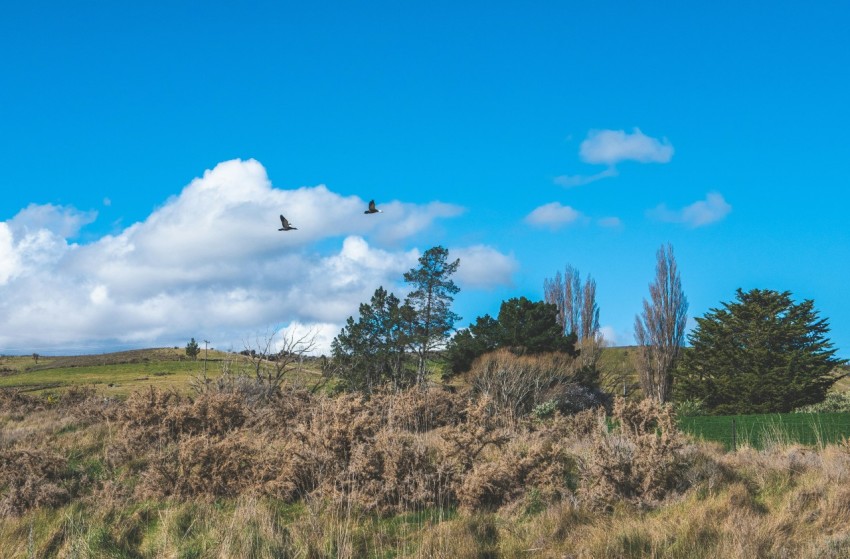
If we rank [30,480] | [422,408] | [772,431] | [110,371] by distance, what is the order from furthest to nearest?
[110,371]
[772,431]
[422,408]
[30,480]

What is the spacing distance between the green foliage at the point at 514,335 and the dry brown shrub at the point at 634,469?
23.2 metres

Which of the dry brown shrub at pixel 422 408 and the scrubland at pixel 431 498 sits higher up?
the dry brown shrub at pixel 422 408

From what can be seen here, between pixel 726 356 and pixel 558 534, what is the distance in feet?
99.4

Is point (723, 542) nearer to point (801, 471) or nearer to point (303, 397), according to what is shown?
point (801, 471)

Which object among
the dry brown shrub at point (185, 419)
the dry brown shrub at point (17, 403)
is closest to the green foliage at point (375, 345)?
the dry brown shrub at point (17, 403)

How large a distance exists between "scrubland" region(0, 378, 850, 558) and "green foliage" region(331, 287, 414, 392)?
80.7 ft

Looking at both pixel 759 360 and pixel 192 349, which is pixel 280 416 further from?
pixel 192 349

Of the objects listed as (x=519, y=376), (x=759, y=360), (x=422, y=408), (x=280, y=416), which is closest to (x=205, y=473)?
(x=280, y=416)

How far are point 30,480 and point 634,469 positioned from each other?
27.3 feet

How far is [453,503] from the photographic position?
28.9ft

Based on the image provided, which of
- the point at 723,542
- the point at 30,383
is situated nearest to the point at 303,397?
the point at 723,542

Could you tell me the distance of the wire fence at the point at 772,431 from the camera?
13938 mm

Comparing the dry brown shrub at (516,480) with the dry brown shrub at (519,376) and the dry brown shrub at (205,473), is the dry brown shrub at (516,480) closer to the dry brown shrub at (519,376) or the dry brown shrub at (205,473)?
the dry brown shrub at (205,473)

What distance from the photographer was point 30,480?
9.34 meters
